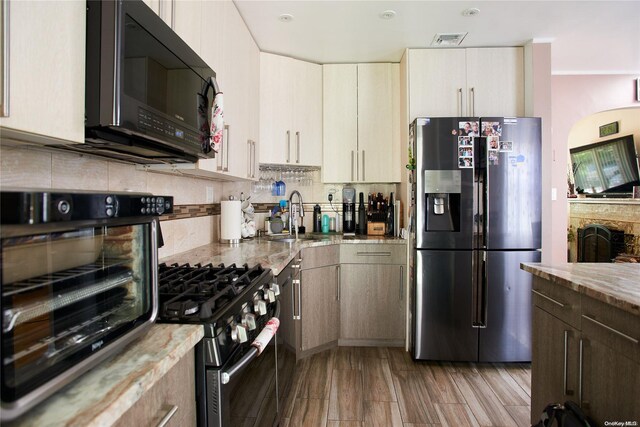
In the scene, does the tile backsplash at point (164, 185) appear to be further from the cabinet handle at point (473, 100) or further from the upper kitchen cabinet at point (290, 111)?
the cabinet handle at point (473, 100)

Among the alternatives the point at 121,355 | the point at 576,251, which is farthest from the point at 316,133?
the point at 576,251

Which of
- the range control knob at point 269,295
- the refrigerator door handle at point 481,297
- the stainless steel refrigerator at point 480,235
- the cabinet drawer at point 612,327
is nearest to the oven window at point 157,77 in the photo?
the range control knob at point 269,295

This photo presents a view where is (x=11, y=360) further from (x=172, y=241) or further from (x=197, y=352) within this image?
(x=172, y=241)

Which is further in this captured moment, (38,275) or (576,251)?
(576,251)

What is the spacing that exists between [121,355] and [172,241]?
127cm

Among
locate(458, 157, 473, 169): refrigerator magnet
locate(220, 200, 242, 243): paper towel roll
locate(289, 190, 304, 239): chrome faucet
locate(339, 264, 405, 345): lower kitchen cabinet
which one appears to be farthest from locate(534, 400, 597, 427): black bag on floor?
locate(289, 190, 304, 239): chrome faucet

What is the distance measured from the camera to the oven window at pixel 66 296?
48 centimetres

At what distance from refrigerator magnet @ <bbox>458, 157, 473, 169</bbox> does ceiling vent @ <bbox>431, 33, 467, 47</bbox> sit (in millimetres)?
949

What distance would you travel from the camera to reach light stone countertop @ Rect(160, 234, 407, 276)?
1.78m

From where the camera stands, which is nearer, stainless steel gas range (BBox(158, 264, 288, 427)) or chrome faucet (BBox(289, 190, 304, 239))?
stainless steel gas range (BBox(158, 264, 288, 427))

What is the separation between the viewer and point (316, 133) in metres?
3.08

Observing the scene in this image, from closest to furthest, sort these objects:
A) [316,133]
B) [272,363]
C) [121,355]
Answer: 1. [121,355]
2. [272,363]
3. [316,133]

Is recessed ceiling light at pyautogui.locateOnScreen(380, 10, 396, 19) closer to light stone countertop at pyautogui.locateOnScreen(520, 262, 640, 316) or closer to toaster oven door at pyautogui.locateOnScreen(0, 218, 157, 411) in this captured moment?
light stone countertop at pyautogui.locateOnScreen(520, 262, 640, 316)

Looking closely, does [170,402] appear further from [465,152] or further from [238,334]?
[465,152]
